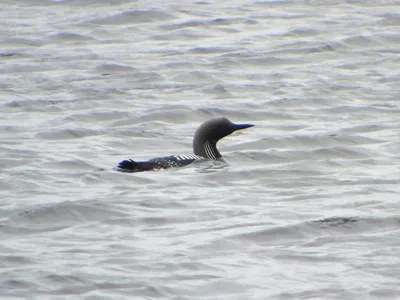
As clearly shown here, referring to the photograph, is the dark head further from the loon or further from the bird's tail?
the bird's tail

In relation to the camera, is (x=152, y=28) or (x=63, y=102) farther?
(x=152, y=28)

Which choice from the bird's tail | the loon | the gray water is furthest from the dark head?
the bird's tail

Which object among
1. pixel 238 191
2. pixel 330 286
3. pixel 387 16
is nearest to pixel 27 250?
pixel 330 286

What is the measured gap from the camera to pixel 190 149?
12.8 m

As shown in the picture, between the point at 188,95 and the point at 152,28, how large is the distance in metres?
5.88

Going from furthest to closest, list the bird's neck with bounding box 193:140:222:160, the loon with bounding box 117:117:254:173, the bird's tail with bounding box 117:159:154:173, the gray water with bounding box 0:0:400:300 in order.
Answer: the bird's neck with bounding box 193:140:222:160
the loon with bounding box 117:117:254:173
the bird's tail with bounding box 117:159:154:173
the gray water with bounding box 0:0:400:300

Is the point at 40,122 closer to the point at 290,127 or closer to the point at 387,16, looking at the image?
the point at 290,127

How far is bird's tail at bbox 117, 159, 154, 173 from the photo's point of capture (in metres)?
11.0

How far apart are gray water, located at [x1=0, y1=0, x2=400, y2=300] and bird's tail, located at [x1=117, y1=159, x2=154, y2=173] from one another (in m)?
0.11

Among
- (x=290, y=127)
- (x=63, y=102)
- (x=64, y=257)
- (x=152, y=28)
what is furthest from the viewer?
(x=152, y=28)

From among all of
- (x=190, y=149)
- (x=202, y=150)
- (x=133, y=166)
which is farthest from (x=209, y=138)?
(x=133, y=166)

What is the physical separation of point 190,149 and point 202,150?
2.65ft

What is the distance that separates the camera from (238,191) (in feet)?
34.8

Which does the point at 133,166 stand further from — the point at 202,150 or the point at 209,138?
the point at 209,138
